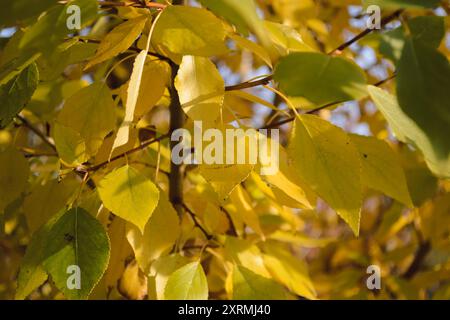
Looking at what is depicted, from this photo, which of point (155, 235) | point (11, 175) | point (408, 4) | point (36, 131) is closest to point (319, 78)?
point (408, 4)

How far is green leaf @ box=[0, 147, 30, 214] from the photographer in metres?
0.70

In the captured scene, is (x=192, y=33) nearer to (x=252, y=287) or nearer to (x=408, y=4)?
(x=408, y=4)

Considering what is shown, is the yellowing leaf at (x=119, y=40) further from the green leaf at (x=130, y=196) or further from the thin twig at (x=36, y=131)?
the thin twig at (x=36, y=131)


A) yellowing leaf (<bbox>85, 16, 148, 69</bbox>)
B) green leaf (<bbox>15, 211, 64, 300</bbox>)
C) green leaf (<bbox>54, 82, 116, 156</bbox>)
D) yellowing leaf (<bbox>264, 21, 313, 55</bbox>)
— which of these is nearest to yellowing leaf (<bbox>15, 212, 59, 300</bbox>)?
green leaf (<bbox>15, 211, 64, 300</bbox>)

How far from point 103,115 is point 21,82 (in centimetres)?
9

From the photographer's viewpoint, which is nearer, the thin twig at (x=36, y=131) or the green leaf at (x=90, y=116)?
the green leaf at (x=90, y=116)

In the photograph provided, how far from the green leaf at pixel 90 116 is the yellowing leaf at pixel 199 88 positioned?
0.11 meters

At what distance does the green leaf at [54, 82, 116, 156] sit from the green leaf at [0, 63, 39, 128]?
49 millimetres

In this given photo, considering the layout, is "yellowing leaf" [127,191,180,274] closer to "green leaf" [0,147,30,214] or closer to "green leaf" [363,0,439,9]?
"green leaf" [0,147,30,214]

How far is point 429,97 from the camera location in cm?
45

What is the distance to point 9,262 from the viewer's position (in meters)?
1.33

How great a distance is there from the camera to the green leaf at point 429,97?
A: 0.44 m

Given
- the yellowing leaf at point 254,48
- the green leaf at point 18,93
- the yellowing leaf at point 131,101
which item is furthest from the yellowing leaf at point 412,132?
the green leaf at point 18,93

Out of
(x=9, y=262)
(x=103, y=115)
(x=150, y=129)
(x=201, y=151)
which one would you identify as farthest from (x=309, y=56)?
(x=9, y=262)
